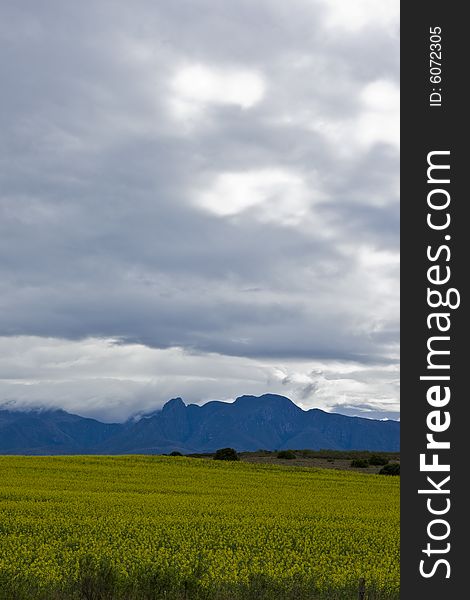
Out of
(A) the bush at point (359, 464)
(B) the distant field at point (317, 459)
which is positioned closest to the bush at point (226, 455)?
(B) the distant field at point (317, 459)

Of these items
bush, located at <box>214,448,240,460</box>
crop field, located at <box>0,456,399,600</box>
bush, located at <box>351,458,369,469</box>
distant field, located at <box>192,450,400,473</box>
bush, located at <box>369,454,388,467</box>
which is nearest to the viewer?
crop field, located at <box>0,456,399,600</box>

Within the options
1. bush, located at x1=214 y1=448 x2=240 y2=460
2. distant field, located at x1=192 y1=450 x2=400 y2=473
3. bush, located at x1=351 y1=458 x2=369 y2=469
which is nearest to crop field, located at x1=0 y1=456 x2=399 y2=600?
distant field, located at x1=192 y1=450 x2=400 y2=473

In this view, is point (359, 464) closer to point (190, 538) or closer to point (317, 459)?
point (317, 459)

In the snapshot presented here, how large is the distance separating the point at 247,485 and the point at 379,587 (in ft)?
82.7

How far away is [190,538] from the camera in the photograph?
61.6ft

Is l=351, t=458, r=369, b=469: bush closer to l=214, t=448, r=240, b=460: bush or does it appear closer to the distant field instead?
the distant field

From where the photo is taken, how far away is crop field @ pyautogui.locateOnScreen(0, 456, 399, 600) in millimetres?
11820

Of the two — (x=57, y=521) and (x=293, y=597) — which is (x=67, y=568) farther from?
(x=57, y=521)

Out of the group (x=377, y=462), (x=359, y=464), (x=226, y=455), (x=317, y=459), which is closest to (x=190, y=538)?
(x=226, y=455)

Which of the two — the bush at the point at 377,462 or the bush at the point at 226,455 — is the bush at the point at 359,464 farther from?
the bush at the point at 226,455

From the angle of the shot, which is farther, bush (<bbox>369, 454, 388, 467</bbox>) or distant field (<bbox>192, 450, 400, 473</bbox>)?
bush (<bbox>369, 454, 388, 467</bbox>)

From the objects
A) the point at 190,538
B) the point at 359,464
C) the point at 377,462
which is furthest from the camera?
the point at 377,462

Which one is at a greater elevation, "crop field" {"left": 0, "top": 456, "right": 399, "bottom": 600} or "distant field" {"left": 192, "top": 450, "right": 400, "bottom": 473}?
"crop field" {"left": 0, "top": 456, "right": 399, "bottom": 600}

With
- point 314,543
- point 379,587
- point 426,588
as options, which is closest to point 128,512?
point 314,543
